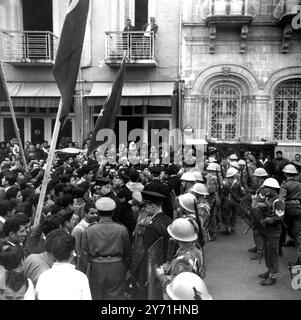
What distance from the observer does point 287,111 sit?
15.6 meters

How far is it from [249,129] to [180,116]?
8.61 ft

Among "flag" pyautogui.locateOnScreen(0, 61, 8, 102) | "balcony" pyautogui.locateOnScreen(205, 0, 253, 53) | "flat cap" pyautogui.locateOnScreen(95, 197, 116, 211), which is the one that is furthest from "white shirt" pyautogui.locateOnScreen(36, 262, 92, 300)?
"balcony" pyautogui.locateOnScreen(205, 0, 253, 53)

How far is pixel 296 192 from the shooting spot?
22.3ft

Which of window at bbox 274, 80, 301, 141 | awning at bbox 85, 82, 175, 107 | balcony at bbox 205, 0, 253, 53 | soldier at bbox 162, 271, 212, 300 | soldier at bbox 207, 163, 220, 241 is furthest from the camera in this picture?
window at bbox 274, 80, 301, 141

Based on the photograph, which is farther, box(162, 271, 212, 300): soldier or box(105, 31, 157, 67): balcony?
box(105, 31, 157, 67): balcony

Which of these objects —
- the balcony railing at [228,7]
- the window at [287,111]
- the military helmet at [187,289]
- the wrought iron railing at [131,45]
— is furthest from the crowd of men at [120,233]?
the balcony railing at [228,7]

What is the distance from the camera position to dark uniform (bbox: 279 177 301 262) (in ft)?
21.8

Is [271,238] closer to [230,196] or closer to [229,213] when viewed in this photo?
[230,196]

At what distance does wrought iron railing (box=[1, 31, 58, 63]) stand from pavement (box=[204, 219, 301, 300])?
37.5 ft

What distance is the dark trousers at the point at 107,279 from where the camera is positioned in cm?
407

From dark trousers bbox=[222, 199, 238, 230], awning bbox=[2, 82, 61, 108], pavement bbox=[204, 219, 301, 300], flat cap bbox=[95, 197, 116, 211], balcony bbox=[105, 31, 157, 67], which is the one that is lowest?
pavement bbox=[204, 219, 301, 300]

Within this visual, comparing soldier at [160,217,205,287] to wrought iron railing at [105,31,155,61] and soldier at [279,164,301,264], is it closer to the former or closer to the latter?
soldier at [279,164,301,264]

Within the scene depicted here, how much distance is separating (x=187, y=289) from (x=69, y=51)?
3.54m

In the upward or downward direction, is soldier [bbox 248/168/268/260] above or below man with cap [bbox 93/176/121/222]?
below
